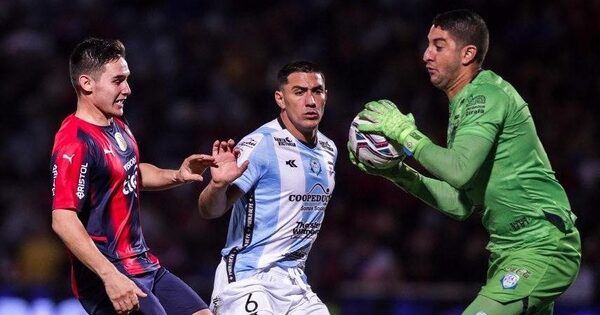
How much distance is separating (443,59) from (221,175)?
1.49 m

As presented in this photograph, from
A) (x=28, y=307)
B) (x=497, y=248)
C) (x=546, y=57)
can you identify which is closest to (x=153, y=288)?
(x=497, y=248)

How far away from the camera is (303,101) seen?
7906 millimetres

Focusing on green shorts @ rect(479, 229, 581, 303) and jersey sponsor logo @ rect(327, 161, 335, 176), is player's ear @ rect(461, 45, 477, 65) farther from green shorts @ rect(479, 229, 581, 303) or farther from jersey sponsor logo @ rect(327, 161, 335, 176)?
jersey sponsor logo @ rect(327, 161, 335, 176)

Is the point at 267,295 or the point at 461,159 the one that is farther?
the point at 267,295

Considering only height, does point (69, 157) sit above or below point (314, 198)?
above

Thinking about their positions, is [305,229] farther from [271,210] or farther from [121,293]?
[121,293]

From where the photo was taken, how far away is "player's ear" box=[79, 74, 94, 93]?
22.6ft

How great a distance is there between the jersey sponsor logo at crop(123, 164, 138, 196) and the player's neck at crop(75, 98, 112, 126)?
34cm

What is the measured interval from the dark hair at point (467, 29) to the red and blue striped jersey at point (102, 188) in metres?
2.04

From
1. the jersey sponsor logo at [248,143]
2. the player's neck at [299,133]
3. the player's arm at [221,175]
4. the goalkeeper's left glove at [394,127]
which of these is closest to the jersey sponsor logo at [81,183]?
the player's arm at [221,175]

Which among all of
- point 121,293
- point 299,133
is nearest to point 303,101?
point 299,133

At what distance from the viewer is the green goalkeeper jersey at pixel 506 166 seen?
263 inches

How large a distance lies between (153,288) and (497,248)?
202 cm

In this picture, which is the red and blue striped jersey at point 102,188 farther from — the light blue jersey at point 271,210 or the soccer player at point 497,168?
the soccer player at point 497,168
